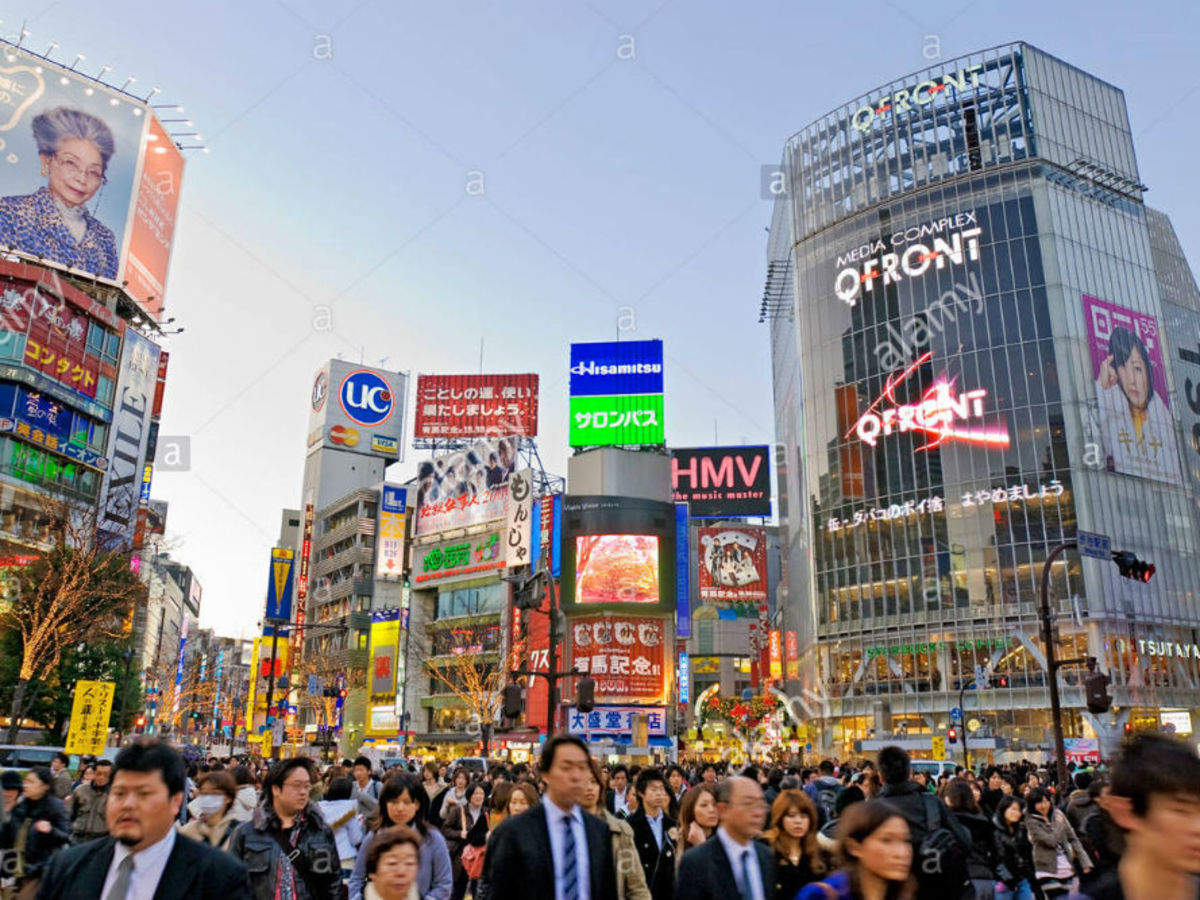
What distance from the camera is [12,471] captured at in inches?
2188

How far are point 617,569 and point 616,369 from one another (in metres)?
17.0

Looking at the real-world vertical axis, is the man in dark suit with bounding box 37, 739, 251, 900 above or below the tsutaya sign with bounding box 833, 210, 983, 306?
below

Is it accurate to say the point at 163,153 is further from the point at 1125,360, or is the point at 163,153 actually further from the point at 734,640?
the point at 734,640

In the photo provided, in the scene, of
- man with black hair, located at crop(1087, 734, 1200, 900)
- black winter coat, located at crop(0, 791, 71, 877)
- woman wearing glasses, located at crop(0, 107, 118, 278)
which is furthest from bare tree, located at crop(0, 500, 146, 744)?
man with black hair, located at crop(1087, 734, 1200, 900)

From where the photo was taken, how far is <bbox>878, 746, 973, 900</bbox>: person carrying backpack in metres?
5.96

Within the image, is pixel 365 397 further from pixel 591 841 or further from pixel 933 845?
pixel 591 841

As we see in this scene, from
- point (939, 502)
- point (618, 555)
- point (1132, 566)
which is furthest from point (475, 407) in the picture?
point (1132, 566)

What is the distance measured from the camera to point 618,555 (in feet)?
222

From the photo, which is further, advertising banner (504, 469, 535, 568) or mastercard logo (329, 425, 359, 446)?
mastercard logo (329, 425, 359, 446)

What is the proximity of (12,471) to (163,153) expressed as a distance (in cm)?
2411

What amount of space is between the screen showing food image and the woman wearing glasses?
3589 cm

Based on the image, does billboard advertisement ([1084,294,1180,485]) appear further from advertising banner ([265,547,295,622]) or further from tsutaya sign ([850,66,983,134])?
advertising banner ([265,547,295,622])

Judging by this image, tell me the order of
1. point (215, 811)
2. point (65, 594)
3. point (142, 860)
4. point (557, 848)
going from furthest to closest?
point (65, 594) → point (215, 811) → point (557, 848) → point (142, 860)

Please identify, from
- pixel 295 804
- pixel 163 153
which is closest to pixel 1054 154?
pixel 163 153
